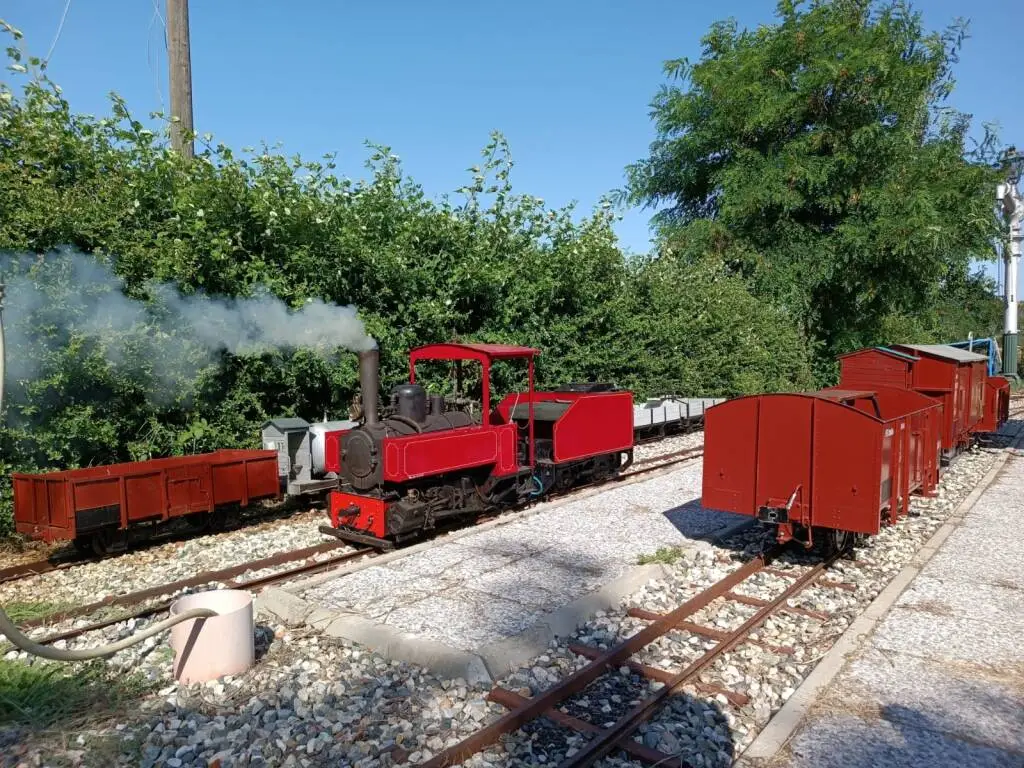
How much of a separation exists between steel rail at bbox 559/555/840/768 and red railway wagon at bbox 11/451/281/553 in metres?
6.60

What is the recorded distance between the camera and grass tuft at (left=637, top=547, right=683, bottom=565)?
728 centimetres

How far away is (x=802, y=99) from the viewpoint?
24.9m

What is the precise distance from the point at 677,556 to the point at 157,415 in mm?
8268

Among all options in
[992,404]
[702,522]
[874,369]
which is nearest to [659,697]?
[702,522]

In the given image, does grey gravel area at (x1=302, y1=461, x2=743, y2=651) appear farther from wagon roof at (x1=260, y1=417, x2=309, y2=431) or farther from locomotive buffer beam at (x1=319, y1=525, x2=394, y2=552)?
wagon roof at (x1=260, y1=417, x2=309, y2=431)

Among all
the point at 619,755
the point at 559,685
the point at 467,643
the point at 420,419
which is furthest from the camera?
the point at 420,419

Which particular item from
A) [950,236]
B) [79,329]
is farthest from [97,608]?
[950,236]

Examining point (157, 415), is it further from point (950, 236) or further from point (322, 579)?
point (950, 236)

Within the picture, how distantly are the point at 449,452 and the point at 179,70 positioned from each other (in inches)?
304

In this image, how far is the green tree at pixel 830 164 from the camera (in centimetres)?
2370

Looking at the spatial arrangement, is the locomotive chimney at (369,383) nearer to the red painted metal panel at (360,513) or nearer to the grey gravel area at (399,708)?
the red painted metal panel at (360,513)

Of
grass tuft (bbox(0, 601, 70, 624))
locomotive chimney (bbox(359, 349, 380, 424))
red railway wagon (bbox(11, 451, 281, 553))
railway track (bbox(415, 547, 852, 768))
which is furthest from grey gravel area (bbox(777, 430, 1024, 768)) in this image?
red railway wagon (bbox(11, 451, 281, 553))

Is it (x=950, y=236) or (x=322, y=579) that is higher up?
(x=950, y=236)

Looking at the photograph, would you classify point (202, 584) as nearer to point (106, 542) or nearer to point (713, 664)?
point (106, 542)
